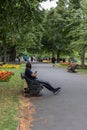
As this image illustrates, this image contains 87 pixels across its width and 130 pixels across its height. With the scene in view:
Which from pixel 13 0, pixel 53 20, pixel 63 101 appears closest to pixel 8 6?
pixel 13 0

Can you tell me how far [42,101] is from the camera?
14.0 meters

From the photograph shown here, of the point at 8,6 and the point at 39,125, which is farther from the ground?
the point at 8,6

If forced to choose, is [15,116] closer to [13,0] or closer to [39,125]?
[39,125]

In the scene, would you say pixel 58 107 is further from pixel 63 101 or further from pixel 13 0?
pixel 13 0

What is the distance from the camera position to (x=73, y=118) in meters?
10.3

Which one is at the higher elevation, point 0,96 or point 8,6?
point 8,6

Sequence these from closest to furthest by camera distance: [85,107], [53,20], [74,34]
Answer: [85,107], [74,34], [53,20]

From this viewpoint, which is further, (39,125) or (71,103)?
(71,103)

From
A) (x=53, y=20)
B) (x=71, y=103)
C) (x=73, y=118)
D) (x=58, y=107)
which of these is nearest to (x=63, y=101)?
(x=71, y=103)

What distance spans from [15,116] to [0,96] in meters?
4.60

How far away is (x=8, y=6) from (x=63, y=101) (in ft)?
17.4

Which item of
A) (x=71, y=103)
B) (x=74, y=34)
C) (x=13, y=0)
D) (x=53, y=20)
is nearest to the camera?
(x=71, y=103)

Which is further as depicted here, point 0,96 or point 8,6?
point 8,6

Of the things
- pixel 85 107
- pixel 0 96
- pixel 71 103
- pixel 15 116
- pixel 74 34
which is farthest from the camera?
pixel 74 34
